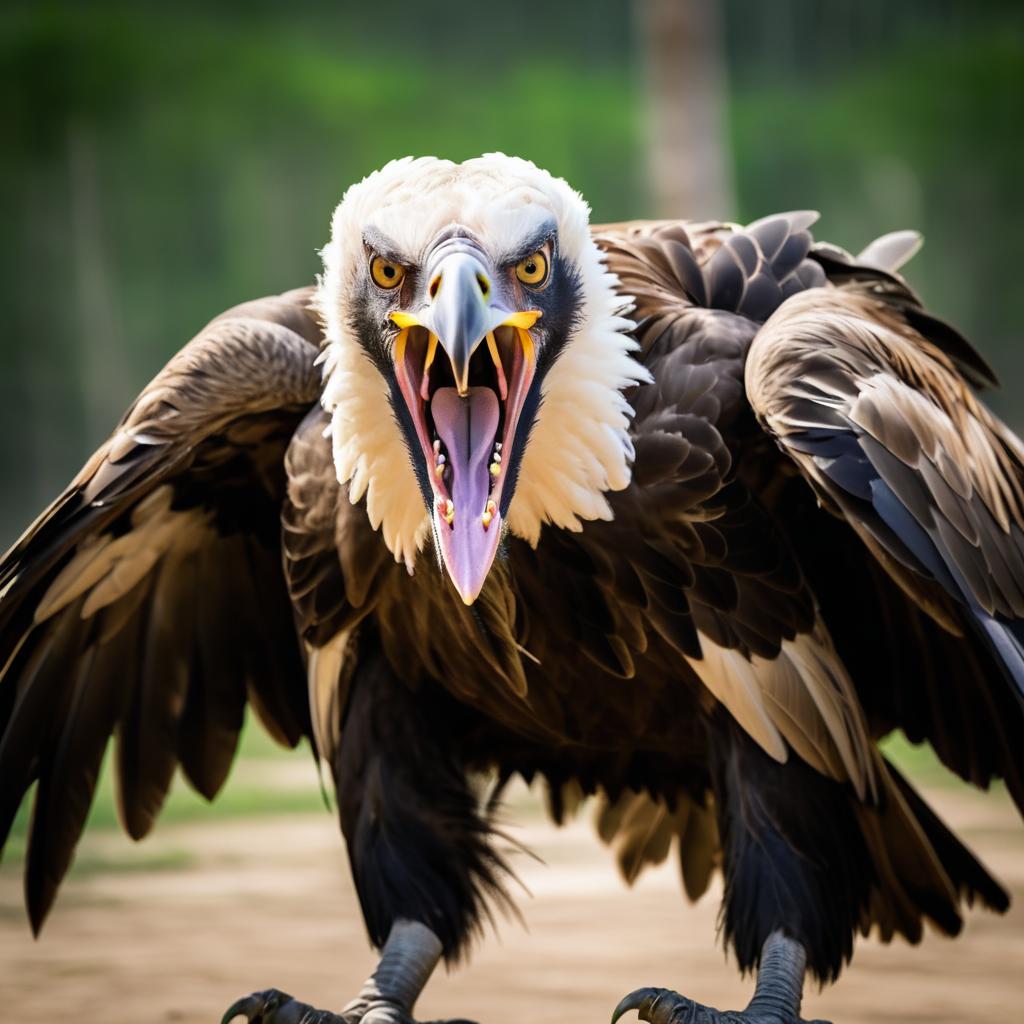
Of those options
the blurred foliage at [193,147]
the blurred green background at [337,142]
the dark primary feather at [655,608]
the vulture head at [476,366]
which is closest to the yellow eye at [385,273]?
the vulture head at [476,366]

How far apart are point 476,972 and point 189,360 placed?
1889 mm

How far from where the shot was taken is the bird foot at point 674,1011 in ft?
10.7

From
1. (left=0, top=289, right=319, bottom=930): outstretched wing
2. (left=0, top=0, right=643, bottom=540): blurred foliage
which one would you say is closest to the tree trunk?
(left=0, top=0, right=643, bottom=540): blurred foliage

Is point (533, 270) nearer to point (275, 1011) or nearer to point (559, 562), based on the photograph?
point (559, 562)

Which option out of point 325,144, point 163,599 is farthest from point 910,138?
point 163,599

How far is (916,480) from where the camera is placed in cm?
308

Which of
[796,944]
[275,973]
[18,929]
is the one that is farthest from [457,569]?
[18,929]

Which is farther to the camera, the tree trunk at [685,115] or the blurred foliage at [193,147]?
the blurred foliage at [193,147]

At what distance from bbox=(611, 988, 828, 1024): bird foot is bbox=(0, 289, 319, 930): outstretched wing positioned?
1.29 m

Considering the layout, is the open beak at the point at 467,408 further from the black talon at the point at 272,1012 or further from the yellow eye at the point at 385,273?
the black talon at the point at 272,1012

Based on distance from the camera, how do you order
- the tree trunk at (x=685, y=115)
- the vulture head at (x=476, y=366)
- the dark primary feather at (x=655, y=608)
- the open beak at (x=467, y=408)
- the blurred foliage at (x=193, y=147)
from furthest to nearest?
the blurred foliage at (x=193, y=147), the tree trunk at (x=685, y=115), the dark primary feather at (x=655, y=608), the vulture head at (x=476, y=366), the open beak at (x=467, y=408)

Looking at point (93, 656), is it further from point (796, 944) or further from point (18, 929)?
point (796, 944)

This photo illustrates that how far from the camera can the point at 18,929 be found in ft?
16.4

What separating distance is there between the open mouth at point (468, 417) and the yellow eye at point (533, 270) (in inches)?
3.3
